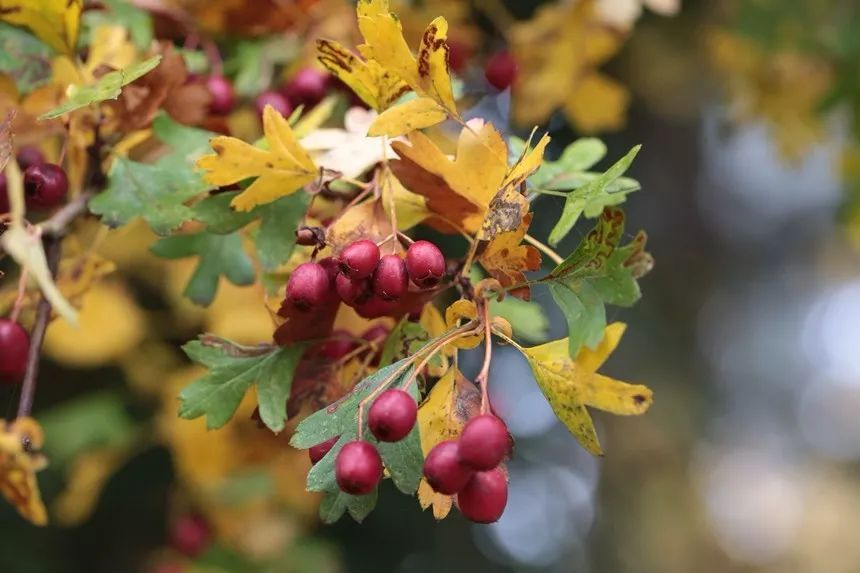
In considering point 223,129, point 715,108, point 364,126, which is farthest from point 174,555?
point 715,108

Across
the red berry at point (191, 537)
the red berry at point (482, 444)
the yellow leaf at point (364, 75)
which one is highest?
the yellow leaf at point (364, 75)

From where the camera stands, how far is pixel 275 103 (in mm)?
1119

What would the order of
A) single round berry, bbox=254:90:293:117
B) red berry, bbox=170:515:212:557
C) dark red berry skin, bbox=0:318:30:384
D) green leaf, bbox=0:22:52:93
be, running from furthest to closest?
red berry, bbox=170:515:212:557 → single round berry, bbox=254:90:293:117 → green leaf, bbox=0:22:52:93 → dark red berry skin, bbox=0:318:30:384

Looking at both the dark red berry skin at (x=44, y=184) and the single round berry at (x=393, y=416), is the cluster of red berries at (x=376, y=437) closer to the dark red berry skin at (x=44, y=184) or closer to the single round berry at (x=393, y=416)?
the single round berry at (x=393, y=416)

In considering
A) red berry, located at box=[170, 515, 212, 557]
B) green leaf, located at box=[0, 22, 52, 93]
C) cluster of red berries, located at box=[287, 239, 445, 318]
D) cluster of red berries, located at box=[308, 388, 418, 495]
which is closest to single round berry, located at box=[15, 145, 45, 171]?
green leaf, located at box=[0, 22, 52, 93]

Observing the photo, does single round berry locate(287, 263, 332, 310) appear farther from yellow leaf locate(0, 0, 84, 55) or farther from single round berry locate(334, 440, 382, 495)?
yellow leaf locate(0, 0, 84, 55)

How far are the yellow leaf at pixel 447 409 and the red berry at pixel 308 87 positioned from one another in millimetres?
528

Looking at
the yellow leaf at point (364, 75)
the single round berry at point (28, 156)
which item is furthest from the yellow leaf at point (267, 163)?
the single round berry at point (28, 156)

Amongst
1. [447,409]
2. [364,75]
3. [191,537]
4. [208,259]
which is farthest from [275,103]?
[191,537]

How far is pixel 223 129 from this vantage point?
42.8 inches

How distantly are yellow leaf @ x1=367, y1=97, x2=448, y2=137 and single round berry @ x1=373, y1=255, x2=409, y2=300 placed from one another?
108mm

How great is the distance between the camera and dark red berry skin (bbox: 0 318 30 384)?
2.79 feet

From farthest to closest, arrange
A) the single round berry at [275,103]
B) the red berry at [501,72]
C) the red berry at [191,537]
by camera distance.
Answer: the red berry at [191,537] → the red berry at [501,72] → the single round berry at [275,103]

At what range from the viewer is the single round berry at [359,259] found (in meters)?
0.72
